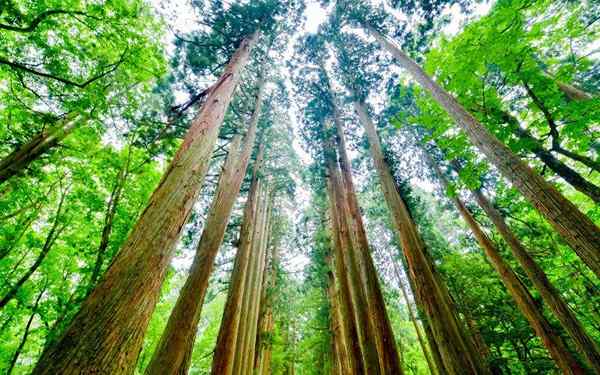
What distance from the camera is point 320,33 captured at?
40.2ft

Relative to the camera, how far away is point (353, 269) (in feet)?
18.7

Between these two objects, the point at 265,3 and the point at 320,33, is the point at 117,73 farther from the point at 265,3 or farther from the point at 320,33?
the point at 320,33

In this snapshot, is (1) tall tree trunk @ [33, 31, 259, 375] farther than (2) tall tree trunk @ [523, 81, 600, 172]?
No

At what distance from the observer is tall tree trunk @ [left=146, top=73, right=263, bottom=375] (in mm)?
2906

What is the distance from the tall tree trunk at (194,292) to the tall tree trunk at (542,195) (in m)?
4.84

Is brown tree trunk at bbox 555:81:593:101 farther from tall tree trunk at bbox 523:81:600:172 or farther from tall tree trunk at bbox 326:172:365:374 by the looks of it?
tall tree trunk at bbox 326:172:365:374

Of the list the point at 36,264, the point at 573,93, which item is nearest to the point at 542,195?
the point at 573,93

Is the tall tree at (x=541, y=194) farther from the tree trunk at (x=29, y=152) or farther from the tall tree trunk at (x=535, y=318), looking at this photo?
the tree trunk at (x=29, y=152)

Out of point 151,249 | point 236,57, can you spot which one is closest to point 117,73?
point 236,57

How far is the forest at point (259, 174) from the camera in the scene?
2992 millimetres

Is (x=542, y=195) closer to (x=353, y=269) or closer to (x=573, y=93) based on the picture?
(x=353, y=269)

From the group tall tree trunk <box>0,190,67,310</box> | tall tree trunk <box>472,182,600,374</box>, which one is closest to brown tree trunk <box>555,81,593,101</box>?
tall tree trunk <box>472,182,600,374</box>

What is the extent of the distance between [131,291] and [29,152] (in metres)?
7.64

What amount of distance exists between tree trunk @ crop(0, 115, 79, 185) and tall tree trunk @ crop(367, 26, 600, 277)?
32.5 ft
